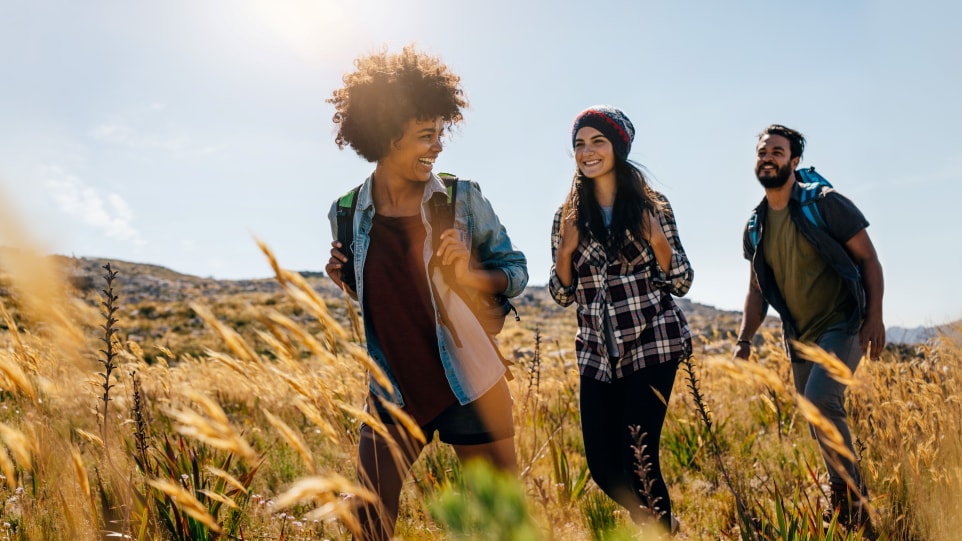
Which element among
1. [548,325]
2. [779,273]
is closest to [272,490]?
[779,273]

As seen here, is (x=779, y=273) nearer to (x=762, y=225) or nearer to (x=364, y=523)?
(x=762, y=225)

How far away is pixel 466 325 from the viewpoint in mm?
2445

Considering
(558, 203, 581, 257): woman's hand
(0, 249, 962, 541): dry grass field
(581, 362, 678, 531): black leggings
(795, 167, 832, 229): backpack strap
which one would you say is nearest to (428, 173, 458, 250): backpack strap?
(0, 249, 962, 541): dry grass field

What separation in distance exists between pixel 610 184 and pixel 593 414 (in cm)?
121

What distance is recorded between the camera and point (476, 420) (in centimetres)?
237

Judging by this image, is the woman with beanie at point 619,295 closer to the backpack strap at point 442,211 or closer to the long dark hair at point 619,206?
the long dark hair at point 619,206

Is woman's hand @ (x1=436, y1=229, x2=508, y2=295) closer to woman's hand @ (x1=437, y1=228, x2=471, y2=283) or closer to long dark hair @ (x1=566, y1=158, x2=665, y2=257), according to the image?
woman's hand @ (x1=437, y1=228, x2=471, y2=283)

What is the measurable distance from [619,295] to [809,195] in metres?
1.60

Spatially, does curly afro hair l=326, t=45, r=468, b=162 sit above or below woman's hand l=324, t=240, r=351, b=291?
above

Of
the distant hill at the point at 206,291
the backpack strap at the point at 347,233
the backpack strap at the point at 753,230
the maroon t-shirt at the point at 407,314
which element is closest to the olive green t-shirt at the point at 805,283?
Answer: the backpack strap at the point at 753,230

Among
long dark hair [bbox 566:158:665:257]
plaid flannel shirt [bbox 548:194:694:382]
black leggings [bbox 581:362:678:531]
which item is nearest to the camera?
black leggings [bbox 581:362:678:531]

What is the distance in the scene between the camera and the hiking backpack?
2510 millimetres

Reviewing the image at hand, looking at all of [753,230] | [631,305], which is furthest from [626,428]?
[753,230]

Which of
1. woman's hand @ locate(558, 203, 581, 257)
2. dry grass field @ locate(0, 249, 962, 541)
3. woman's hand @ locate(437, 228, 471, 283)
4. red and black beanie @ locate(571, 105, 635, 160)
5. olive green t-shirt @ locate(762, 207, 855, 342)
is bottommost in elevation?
dry grass field @ locate(0, 249, 962, 541)
